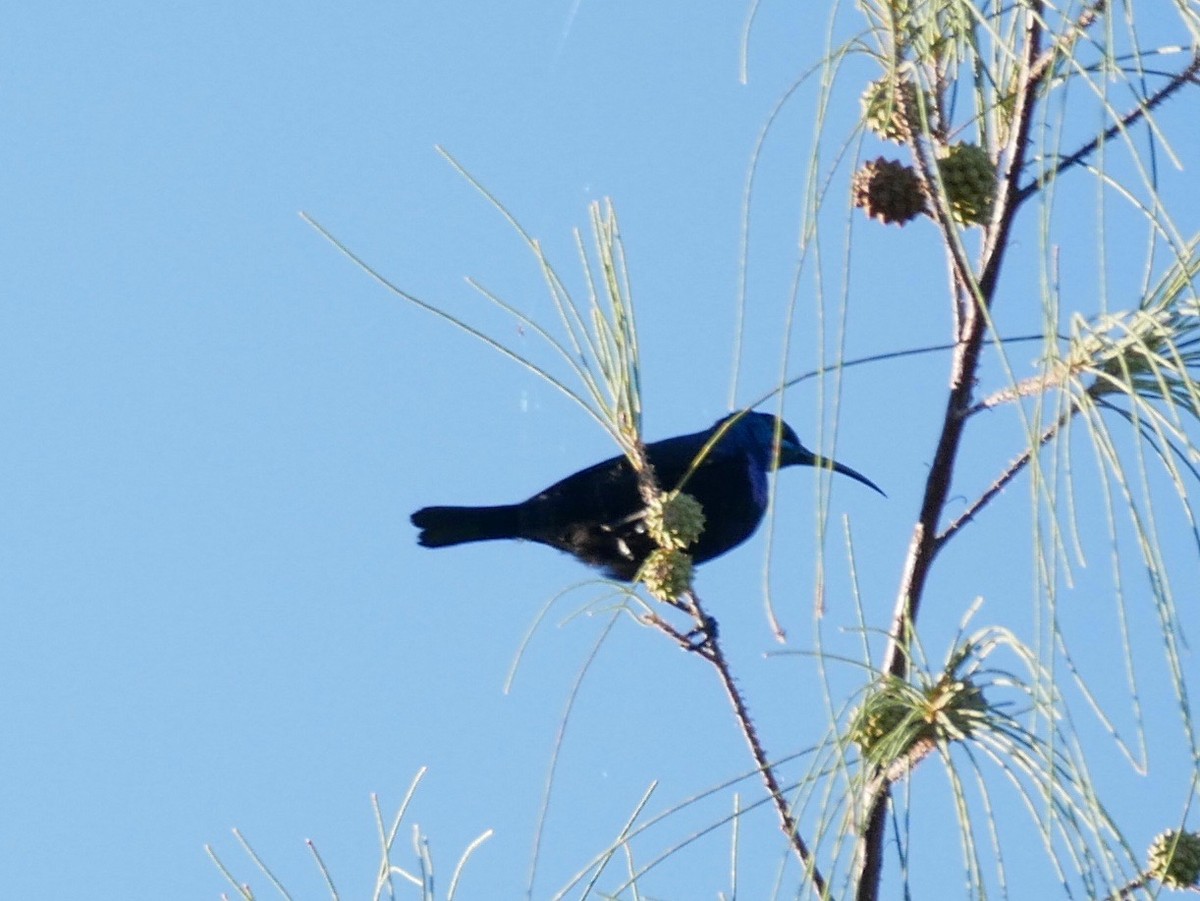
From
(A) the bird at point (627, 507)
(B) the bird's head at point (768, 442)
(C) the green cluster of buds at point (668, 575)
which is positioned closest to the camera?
(C) the green cluster of buds at point (668, 575)

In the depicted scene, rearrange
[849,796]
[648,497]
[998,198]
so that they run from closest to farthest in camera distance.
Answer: [849,796] < [998,198] < [648,497]

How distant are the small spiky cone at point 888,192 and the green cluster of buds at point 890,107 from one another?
0.02 metres

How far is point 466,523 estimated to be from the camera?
3521mm

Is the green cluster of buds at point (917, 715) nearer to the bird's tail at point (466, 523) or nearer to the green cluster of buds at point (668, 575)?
the green cluster of buds at point (668, 575)

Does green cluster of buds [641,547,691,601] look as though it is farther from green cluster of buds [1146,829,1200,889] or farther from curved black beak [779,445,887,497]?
curved black beak [779,445,887,497]

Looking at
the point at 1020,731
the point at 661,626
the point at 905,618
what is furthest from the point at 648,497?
the point at 1020,731

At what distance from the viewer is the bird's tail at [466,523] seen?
3.49 metres

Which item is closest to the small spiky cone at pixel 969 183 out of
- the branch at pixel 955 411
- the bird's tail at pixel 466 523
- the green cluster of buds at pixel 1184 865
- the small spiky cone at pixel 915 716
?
the branch at pixel 955 411

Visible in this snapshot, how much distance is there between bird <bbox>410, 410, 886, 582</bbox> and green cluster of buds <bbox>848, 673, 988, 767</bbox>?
168cm

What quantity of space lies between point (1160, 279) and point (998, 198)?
133 mm


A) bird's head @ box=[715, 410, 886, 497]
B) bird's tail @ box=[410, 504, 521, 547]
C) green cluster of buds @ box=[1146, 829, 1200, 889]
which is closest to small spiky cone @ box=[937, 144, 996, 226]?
green cluster of buds @ box=[1146, 829, 1200, 889]

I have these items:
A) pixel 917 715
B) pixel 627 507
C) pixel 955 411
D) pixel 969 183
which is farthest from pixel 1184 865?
pixel 627 507

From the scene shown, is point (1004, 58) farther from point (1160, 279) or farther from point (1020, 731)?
Answer: point (1020, 731)

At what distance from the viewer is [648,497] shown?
4.64ft
